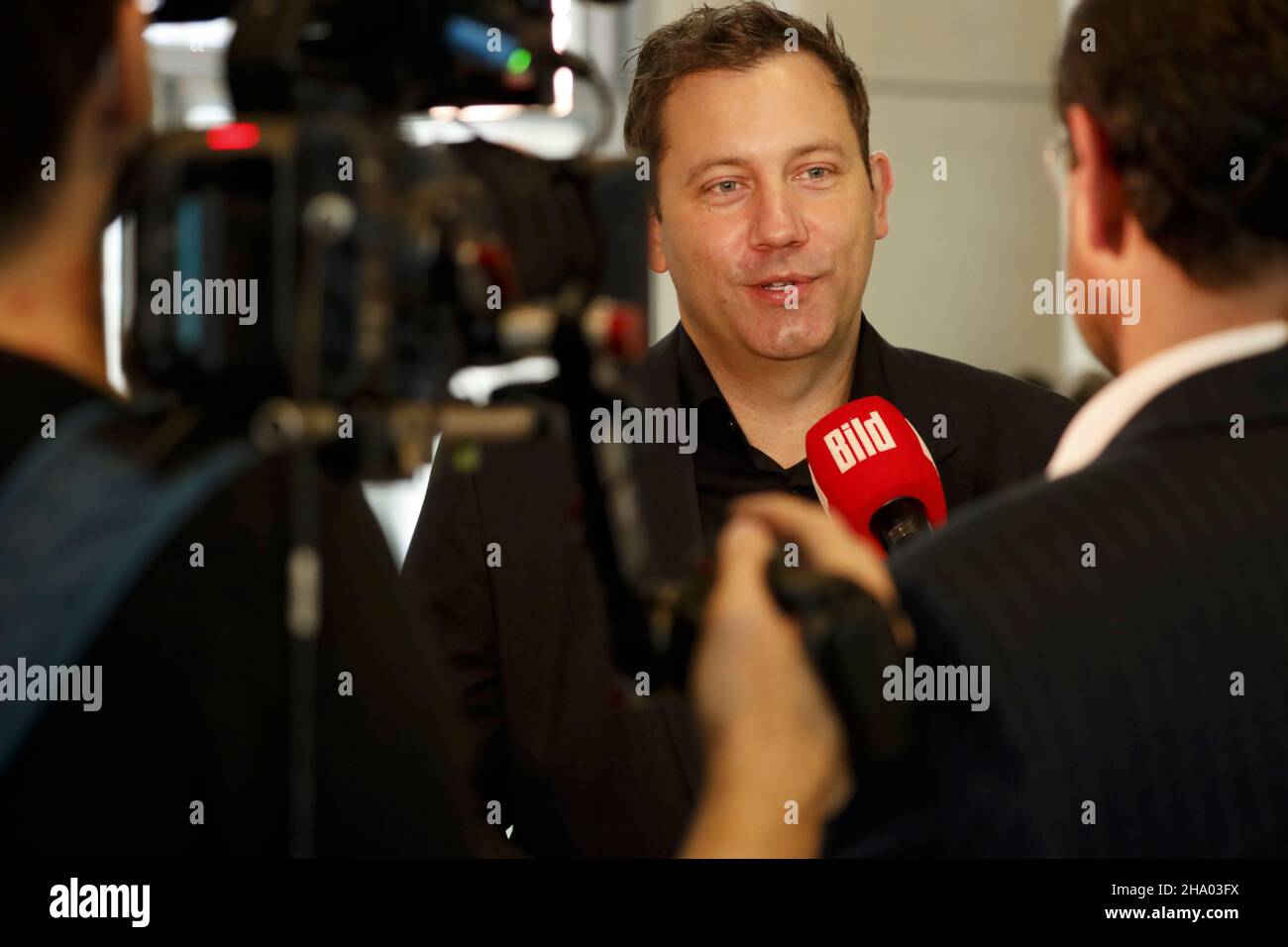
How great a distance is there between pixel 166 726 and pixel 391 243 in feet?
1.06

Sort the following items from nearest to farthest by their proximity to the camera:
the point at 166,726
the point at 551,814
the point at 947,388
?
the point at 166,726
the point at 551,814
the point at 947,388

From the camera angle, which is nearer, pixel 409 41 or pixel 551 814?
pixel 409 41

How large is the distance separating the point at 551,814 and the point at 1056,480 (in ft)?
2.05

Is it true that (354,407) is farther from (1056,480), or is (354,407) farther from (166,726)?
(1056,480)

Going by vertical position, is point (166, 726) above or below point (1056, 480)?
below

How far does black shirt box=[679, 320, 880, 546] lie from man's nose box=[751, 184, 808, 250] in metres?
0.14

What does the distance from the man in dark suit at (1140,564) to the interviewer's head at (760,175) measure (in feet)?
1.49

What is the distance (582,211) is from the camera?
98 cm

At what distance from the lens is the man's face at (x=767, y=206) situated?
4.62ft

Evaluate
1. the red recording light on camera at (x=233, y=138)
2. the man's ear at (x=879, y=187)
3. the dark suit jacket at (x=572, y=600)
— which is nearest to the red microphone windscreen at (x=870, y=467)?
the dark suit jacket at (x=572, y=600)

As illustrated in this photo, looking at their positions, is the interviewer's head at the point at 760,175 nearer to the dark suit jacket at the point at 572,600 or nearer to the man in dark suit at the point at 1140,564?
the dark suit jacket at the point at 572,600

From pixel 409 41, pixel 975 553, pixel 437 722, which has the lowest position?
pixel 437 722
